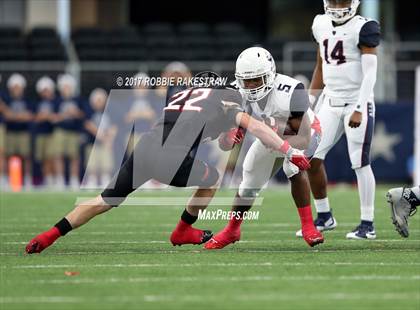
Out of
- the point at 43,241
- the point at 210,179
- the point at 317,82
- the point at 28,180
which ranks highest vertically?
the point at 317,82

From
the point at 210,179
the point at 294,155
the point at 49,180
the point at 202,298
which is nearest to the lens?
the point at 202,298

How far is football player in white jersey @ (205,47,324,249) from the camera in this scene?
6.90 m

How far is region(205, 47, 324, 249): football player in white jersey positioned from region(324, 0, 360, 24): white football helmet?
92cm

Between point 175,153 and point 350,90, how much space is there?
172 cm

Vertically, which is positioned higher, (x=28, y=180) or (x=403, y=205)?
(x=403, y=205)

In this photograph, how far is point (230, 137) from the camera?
270 inches

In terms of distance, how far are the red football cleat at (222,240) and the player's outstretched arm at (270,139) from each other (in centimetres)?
77

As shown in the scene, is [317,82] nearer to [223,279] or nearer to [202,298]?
[223,279]

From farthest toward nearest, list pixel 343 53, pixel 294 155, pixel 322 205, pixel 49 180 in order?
pixel 49 180
pixel 322 205
pixel 343 53
pixel 294 155

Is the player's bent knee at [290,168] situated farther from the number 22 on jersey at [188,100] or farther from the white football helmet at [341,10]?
the white football helmet at [341,10]

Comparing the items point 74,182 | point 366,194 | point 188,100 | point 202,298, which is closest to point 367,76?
point 366,194

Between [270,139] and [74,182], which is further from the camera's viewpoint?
[74,182]

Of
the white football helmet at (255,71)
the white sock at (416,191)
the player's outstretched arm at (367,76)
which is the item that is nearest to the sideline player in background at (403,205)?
the white sock at (416,191)

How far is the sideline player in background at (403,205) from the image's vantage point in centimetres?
714
